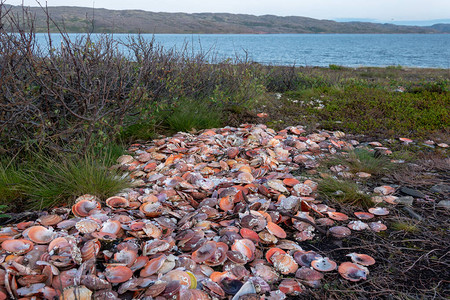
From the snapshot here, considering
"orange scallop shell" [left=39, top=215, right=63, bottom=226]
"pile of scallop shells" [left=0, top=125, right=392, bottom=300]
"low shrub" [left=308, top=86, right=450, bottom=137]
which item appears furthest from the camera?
"low shrub" [left=308, top=86, right=450, bottom=137]

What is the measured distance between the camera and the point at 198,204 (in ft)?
8.98

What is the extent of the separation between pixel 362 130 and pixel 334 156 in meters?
1.82

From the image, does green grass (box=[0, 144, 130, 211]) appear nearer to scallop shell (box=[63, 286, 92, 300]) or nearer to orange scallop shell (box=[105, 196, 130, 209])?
orange scallop shell (box=[105, 196, 130, 209])

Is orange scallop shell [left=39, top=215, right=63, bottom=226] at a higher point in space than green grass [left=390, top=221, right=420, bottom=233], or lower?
lower

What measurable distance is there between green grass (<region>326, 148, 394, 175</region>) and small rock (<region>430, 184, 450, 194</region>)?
50 cm

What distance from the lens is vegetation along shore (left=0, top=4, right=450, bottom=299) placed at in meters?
1.83

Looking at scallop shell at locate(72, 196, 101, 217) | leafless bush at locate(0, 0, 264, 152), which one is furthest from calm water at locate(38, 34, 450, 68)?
scallop shell at locate(72, 196, 101, 217)

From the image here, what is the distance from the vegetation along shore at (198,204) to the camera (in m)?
1.83

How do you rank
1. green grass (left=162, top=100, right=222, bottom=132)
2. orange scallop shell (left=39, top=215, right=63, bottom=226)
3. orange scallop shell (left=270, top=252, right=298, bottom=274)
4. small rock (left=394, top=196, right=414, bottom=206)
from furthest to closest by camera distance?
green grass (left=162, top=100, right=222, bottom=132), small rock (left=394, top=196, right=414, bottom=206), orange scallop shell (left=39, top=215, right=63, bottom=226), orange scallop shell (left=270, top=252, right=298, bottom=274)

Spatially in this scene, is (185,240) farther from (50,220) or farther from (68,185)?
(68,185)

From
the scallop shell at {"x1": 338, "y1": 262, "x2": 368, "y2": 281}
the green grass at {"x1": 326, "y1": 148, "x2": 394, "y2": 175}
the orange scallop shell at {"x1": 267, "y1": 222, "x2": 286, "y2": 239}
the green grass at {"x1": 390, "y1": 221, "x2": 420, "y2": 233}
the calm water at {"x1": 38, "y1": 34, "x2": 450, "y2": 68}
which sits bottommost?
the scallop shell at {"x1": 338, "y1": 262, "x2": 368, "y2": 281}

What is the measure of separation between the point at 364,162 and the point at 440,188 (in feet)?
2.54

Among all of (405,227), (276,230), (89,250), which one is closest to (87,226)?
(89,250)

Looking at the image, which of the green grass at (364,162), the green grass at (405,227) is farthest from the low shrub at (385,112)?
the green grass at (405,227)
